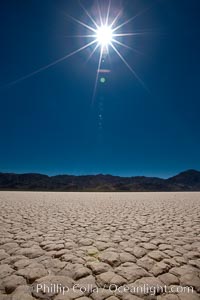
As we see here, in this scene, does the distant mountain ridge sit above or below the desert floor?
above

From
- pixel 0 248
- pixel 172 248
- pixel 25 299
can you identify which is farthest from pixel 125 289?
pixel 0 248

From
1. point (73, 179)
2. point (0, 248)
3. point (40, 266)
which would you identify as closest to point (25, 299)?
point (40, 266)

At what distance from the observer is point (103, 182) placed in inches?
3745

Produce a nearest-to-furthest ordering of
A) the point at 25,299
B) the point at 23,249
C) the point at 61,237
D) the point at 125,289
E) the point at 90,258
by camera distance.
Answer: the point at 25,299 < the point at 125,289 < the point at 90,258 < the point at 23,249 < the point at 61,237

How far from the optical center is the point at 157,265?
2.15 m

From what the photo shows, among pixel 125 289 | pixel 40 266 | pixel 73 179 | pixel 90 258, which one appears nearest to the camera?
pixel 125 289

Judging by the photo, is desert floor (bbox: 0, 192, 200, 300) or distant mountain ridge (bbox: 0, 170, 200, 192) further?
distant mountain ridge (bbox: 0, 170, 200, 192)

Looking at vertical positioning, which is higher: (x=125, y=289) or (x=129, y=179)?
(x=129, y=179)

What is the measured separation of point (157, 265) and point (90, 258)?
0.87m

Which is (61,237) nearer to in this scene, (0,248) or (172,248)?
(0,248)

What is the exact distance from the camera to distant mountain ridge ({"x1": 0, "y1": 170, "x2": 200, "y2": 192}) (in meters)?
76.9

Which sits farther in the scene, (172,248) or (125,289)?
(172,248)

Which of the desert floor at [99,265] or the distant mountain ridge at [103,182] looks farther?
the distant mountain ridge at [103,182]

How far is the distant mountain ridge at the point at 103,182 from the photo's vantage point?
76912mm
